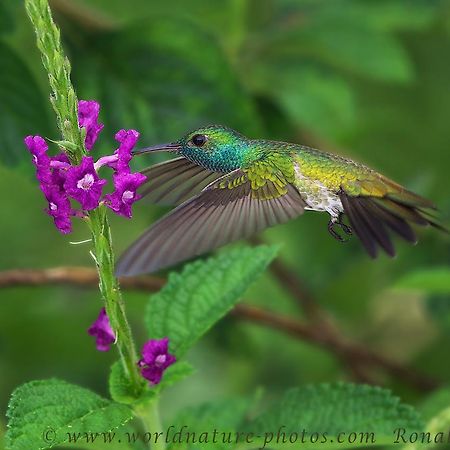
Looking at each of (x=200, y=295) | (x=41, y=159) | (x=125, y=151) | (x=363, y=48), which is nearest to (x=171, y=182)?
(x=200, y=295)

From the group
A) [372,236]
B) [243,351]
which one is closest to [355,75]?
[243,351]

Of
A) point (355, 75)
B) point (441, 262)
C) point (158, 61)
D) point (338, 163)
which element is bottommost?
point (338, 163)

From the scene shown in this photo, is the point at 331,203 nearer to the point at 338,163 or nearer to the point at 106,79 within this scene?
the point at 338,163

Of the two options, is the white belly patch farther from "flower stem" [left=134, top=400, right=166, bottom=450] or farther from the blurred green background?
"flower stem" [left=134, top=400, right=166, bottom=450]

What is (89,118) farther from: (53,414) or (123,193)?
(53,414)

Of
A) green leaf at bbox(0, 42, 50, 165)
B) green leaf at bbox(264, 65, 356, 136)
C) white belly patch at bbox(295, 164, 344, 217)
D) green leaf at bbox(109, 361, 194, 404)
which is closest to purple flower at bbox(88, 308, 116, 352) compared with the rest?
green leaf at bbox(109, 361, 194, 404)

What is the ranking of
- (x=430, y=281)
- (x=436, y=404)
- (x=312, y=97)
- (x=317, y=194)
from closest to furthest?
1. (x=317, y=194)
2. (x=430, y=281)
3. (x=436, y=404)
4. (x=312, y=97)
